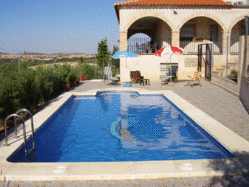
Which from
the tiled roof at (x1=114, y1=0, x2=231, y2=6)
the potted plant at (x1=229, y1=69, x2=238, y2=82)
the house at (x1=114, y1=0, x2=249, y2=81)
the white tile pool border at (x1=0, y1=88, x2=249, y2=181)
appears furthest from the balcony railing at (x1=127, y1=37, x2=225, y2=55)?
the white tile pool border at (x1=0, y1=88, x2=249, y2=181)

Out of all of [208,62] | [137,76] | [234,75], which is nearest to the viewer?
[234,75]

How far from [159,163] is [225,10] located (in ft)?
59.8

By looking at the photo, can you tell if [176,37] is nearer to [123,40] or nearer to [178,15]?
[178,15]

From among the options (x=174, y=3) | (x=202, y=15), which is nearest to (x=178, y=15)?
(x=174, y=3)

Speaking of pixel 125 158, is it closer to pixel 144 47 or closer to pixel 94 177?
pixel 94 177

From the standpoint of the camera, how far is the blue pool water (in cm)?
600

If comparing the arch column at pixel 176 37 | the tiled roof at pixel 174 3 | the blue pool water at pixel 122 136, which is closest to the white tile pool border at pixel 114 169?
the blue pool water at pixel 122 136

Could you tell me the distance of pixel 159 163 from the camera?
466 cm

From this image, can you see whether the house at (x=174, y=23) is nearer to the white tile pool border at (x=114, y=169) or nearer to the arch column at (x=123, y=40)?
Answer: the arch column at (x=123, y=40)

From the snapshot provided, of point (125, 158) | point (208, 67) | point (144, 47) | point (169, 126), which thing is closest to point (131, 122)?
→ point (169, 126)

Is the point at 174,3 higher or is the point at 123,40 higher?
the point at 174,3

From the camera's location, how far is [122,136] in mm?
7531

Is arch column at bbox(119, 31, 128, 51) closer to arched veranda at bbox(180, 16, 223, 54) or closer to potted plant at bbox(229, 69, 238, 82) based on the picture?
arched veranda at bbox(180, 16, 223, 54)

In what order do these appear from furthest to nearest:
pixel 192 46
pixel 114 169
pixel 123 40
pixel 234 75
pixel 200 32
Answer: pixel 200 32
pixel 192 46
pixel 123 40
pixel 234 75
pixel 114 169
